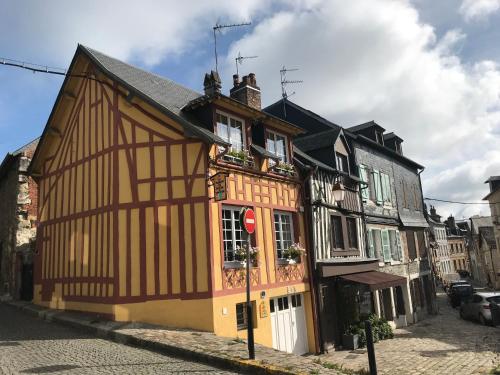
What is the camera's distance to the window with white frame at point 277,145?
1128 cm

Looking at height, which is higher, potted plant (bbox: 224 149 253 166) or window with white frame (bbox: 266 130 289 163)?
window with white frame (bbox: 266 130 289 163)

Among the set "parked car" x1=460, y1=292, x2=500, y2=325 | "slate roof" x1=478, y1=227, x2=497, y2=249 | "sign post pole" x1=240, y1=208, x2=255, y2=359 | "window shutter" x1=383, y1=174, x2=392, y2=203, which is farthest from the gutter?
"slate roof" x1=478, y1=227, x2=497, y2=249

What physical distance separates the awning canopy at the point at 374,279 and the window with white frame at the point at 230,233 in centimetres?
444

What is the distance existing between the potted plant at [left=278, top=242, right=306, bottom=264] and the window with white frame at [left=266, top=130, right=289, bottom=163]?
2.44 metres

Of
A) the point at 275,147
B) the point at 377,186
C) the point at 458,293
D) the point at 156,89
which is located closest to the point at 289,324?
the point at 275,147

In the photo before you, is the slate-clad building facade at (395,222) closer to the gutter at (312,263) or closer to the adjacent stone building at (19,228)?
the gutter at (312,263)

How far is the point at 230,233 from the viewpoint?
9398mm

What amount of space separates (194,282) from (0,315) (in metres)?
6.51

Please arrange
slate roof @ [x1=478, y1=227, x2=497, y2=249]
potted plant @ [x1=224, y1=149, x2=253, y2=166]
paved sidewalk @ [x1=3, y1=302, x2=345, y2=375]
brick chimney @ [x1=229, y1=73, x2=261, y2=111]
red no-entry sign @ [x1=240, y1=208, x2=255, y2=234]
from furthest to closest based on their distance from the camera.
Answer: slate roof @ [x1=478, y1=227, x2=497, y2=249], brick chimney @ [x1=229, y1=73, x2=261, y2=111], potted plant @ [x1=224, y1=149, x2=253, y2=166], red no-entry sign @ [x1=240, y1=208, x2=255, y2=234], paved sidewalk @ [x1=3, y1=302, x2=345, y2=375]

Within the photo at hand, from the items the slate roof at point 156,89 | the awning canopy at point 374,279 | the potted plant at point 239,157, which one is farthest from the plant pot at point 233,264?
the awning canopy at point 374,279

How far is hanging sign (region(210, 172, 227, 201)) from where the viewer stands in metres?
8.63

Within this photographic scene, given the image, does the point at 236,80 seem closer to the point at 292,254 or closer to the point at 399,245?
the point at 292,254

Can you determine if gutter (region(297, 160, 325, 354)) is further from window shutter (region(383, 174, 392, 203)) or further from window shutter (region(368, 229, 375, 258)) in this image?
window shutter (region(383, 174, 392, 203))

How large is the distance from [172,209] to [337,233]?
6.44 metres
